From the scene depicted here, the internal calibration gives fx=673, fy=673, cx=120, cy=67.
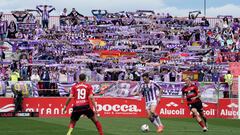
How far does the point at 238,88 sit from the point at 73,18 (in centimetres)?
2025

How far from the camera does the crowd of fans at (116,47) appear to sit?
139ft

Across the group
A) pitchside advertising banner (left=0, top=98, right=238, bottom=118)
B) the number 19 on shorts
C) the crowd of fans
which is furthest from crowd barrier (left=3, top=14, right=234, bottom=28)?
the number 19 on shorts

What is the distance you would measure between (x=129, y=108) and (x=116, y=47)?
12.9 metres

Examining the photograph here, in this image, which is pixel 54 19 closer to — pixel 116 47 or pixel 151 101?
pixel 116 47

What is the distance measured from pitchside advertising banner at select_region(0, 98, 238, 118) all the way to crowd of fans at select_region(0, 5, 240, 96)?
1809mm

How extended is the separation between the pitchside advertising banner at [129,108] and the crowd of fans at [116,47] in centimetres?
181

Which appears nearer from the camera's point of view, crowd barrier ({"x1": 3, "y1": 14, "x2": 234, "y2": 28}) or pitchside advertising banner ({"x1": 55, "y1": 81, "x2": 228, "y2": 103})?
pitchside advertising banner ({"x1": 55, "y1": 81, "x2": 228, "y2": 103})

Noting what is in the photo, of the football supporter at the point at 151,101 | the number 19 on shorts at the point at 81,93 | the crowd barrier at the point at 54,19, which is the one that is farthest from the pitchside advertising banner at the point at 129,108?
the number 19 on shorts at the point at 81,93

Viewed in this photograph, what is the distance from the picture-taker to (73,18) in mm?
52375

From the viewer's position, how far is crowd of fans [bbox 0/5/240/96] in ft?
139

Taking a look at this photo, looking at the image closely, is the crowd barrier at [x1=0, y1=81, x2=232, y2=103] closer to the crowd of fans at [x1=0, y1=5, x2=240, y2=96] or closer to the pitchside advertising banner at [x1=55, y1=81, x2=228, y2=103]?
the pitchside advertising banner at [x1=55, y1=81, x2=228, y2=103]

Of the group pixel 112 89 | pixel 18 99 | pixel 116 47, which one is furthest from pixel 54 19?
pixel 18 99

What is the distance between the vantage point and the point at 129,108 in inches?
1452

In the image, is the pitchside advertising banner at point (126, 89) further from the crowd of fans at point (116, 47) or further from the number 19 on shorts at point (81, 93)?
the number 19 on shorts at point (81, 93)
